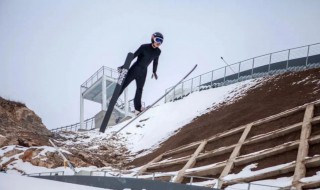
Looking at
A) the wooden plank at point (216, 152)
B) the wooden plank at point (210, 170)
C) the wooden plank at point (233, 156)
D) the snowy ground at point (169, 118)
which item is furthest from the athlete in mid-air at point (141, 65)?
the snowy ground at point (169, 118)

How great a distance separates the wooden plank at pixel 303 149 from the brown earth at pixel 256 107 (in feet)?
2.17

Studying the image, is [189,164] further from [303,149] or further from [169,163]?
[303,149]

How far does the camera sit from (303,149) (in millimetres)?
10703

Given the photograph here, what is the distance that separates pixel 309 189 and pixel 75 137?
66.8 ft

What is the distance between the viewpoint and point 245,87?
26.2 meters

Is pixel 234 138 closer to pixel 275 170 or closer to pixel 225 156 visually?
pixel 225 156

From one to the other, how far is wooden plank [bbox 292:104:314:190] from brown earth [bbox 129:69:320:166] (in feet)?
2.17

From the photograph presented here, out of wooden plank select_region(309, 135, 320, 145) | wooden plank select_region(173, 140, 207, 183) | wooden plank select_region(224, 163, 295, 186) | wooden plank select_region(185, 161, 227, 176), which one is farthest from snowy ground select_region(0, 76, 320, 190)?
wooden plank select_region(309, 135, 320, 145)

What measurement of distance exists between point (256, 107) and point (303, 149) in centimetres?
846

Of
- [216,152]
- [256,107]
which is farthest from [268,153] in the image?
[256,107]

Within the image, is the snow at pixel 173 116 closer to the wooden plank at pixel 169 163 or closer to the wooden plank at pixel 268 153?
the wooden plank at pixel 169 163

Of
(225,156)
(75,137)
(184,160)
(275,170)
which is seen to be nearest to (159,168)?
(184,160)

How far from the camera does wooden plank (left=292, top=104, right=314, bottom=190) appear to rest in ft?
30.1

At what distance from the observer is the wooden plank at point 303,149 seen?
9169mm
